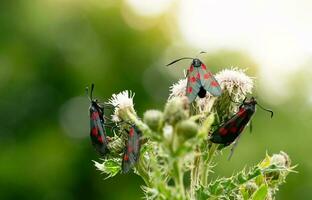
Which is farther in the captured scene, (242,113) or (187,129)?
(242,113)

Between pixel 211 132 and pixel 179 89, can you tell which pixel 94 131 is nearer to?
pixel 179 89

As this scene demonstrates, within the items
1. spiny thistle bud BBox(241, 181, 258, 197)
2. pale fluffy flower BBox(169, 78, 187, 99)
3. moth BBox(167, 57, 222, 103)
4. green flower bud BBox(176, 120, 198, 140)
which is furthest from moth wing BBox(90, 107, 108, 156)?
green flower bud BBox(176, 120, 198, 140)

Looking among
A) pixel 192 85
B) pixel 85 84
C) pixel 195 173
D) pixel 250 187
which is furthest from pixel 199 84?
pixel 85 84

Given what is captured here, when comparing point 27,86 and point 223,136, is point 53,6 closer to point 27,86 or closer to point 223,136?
point 27,86

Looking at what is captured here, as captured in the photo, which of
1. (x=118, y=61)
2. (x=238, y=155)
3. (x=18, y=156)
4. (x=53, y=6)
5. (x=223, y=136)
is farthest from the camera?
(x=118, y=61)

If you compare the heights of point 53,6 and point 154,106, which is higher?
point 53,6

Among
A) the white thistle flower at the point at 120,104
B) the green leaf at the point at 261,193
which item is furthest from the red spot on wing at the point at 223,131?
the white thistle flower at the point at 120,104

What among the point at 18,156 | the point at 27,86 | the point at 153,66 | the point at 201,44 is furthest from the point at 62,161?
the point at 201,44
